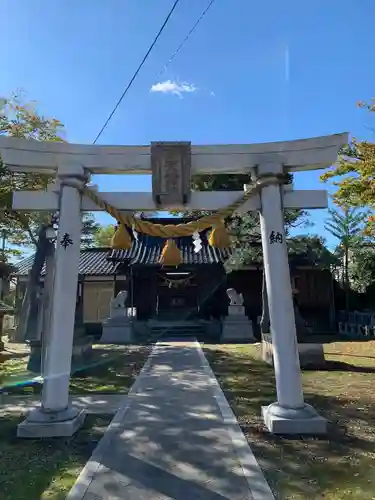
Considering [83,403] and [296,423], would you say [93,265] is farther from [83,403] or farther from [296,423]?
[296,423]

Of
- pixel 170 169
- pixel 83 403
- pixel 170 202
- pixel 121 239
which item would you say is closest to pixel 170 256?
pixel 121 239

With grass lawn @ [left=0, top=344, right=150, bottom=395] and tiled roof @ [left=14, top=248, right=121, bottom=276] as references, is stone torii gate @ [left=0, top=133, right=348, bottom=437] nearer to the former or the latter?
grass lawn @ [left=0, top=344, right=150, bottom=395]

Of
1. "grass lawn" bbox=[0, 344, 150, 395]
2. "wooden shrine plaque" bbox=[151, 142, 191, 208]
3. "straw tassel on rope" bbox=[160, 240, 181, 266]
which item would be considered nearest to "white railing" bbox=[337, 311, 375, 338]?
"grass lawn" bbox=[0, 344, 150, 395]

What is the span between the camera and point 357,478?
3.69m

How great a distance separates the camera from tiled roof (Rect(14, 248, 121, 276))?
2181 centimetres

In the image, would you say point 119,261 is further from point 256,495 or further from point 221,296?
point 256,495

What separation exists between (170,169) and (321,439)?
4.13 meters

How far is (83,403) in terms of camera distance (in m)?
6.74

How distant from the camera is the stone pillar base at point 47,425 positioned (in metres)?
4.84

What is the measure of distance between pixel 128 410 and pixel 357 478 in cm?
365

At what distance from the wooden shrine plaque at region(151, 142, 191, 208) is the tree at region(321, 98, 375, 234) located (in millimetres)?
8055

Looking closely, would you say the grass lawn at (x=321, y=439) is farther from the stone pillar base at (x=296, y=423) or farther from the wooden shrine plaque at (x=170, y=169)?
the wooden shrine plaque at (x=170, y=169)

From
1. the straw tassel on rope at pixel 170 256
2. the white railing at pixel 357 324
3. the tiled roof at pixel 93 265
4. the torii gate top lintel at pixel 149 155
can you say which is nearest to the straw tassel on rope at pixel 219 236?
the straw tassel on rope at pixel 170 256

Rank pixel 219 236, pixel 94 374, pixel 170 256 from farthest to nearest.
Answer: pixel 94 374 → pixel 170 256 → pixel 219 236
